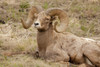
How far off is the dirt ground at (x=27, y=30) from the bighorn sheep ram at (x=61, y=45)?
0.35 meters

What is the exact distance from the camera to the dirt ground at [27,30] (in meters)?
9.95

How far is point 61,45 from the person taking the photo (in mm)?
10367

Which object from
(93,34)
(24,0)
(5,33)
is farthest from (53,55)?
(24,0)

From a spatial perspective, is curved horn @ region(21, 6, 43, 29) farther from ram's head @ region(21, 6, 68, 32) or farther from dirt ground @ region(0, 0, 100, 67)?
dirt ground @ region(0, 0, 100, 67)

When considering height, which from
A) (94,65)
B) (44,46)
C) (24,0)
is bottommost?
(94,65)

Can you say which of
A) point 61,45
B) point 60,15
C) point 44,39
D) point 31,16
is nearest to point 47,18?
point 60,15

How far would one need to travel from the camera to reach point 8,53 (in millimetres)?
10648

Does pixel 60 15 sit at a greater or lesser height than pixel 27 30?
greater

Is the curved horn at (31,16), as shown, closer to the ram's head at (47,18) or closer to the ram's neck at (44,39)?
the ram's head at (47,18)

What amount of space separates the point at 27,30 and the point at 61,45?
4.42 meters

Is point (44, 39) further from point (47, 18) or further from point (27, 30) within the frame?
point (27, 30)

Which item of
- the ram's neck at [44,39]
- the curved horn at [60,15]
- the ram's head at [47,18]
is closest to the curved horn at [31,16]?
the ram's head at [47,18]

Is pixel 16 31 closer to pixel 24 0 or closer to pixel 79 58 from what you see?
pixel 79 58

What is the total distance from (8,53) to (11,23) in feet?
16.8
